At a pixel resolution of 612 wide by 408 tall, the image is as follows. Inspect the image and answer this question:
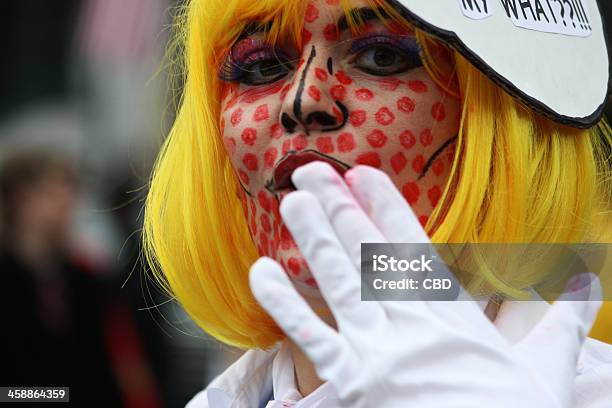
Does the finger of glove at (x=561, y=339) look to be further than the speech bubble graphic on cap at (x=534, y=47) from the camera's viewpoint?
No

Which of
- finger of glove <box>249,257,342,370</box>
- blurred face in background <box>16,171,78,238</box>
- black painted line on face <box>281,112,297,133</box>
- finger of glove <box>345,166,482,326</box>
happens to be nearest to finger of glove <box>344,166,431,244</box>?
finger of glove <box>345,166,482,326</box>

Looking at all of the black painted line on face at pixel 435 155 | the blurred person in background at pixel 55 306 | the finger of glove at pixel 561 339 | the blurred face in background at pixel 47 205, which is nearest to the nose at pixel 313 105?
the black painted line on face at pixel 435 155

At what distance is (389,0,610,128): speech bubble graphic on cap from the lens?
120cm

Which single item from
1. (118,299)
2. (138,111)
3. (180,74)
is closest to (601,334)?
(180,74)

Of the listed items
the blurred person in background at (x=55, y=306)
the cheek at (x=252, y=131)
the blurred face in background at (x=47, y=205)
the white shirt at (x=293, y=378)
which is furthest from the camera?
the blurred face in background at (x=47, y=205)

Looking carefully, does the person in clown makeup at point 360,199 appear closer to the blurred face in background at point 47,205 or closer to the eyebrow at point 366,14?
the eyebrow at point 366,14

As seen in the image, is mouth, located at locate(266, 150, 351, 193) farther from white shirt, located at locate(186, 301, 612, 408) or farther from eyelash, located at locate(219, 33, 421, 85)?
white shirt, located at locate(186, 301, 612, 408)

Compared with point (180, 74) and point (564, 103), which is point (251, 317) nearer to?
point (180, 74)

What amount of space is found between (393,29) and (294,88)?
0.15 m

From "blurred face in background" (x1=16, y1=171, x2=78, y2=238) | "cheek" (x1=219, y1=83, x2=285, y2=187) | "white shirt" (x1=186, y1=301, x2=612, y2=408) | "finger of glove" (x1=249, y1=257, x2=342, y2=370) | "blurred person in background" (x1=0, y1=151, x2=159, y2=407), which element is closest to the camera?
"finger of glove" (x1=249, y1=257, x2=342, y2=370)

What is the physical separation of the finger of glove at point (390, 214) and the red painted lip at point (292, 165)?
179mm

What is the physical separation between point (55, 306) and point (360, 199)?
1.88 meters

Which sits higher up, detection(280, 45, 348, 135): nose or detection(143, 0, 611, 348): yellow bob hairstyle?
detection(280, 45, 348, 135): nose

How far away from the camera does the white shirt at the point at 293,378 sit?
118cm
